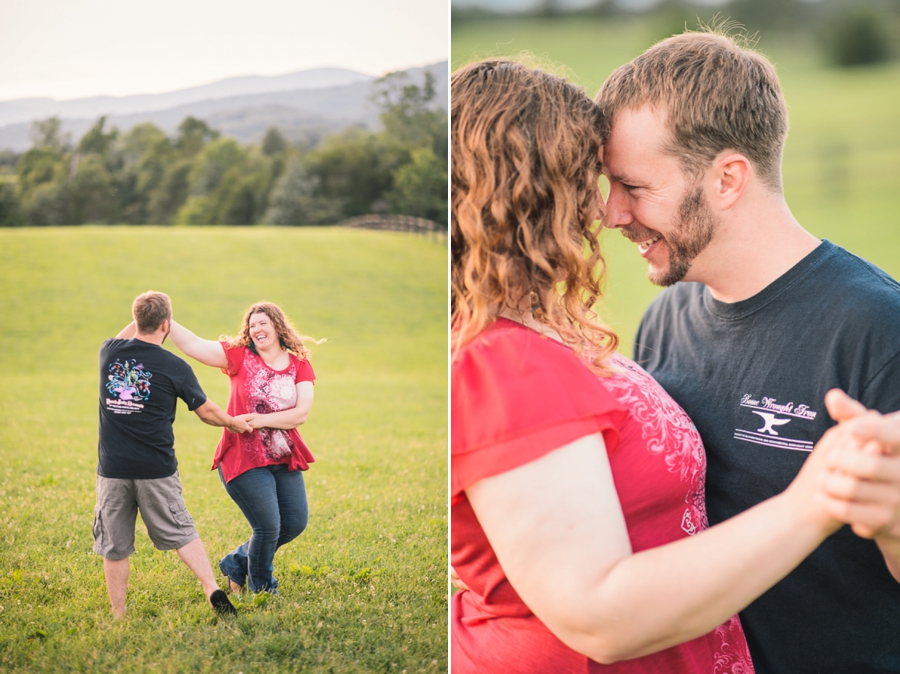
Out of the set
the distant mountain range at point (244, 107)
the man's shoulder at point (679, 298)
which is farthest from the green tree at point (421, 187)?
the man's shoulder at point (679, 298)

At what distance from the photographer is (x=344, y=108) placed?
2.19 metres

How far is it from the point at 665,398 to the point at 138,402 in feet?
3.26

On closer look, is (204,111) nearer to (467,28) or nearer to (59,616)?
(59,616)

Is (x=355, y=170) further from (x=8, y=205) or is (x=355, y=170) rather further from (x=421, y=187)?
(x=8, y=205)

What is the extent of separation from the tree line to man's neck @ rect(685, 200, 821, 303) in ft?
→ 3.54

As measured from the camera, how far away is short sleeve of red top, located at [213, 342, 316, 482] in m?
1.41

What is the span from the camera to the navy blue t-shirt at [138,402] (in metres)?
1.32

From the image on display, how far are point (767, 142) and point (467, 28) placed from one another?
9.35 m

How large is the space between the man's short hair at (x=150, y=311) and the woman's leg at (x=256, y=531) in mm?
349

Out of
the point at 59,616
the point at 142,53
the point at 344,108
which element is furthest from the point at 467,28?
the point at 59,616

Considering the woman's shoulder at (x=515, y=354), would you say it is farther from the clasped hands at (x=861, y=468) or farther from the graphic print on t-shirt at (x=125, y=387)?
the graphic print on t-shirt at (x=125, y=387)

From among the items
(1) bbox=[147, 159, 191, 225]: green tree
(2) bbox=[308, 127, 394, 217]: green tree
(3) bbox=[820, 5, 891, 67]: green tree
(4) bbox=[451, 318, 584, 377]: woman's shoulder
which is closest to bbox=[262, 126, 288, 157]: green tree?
(2) bbox=[308, 127, 394, 217]: green tree

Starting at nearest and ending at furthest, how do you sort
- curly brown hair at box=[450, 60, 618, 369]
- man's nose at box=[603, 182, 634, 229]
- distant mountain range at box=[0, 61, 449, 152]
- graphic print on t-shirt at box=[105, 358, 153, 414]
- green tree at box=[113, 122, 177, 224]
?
curly brown hair at box=[450, 60, 618, 369] → graphic print on t-shirt at box=[105, 358, 153, 414] → man's nose at box=[603, 182, 634, 229] → distant mountain range at box=[0, 61, 449, 152] → green tree at box=[113, 122, 177, 224]

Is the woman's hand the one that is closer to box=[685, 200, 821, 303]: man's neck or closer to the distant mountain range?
box=[685, 200, 821, 303]: man's neck
